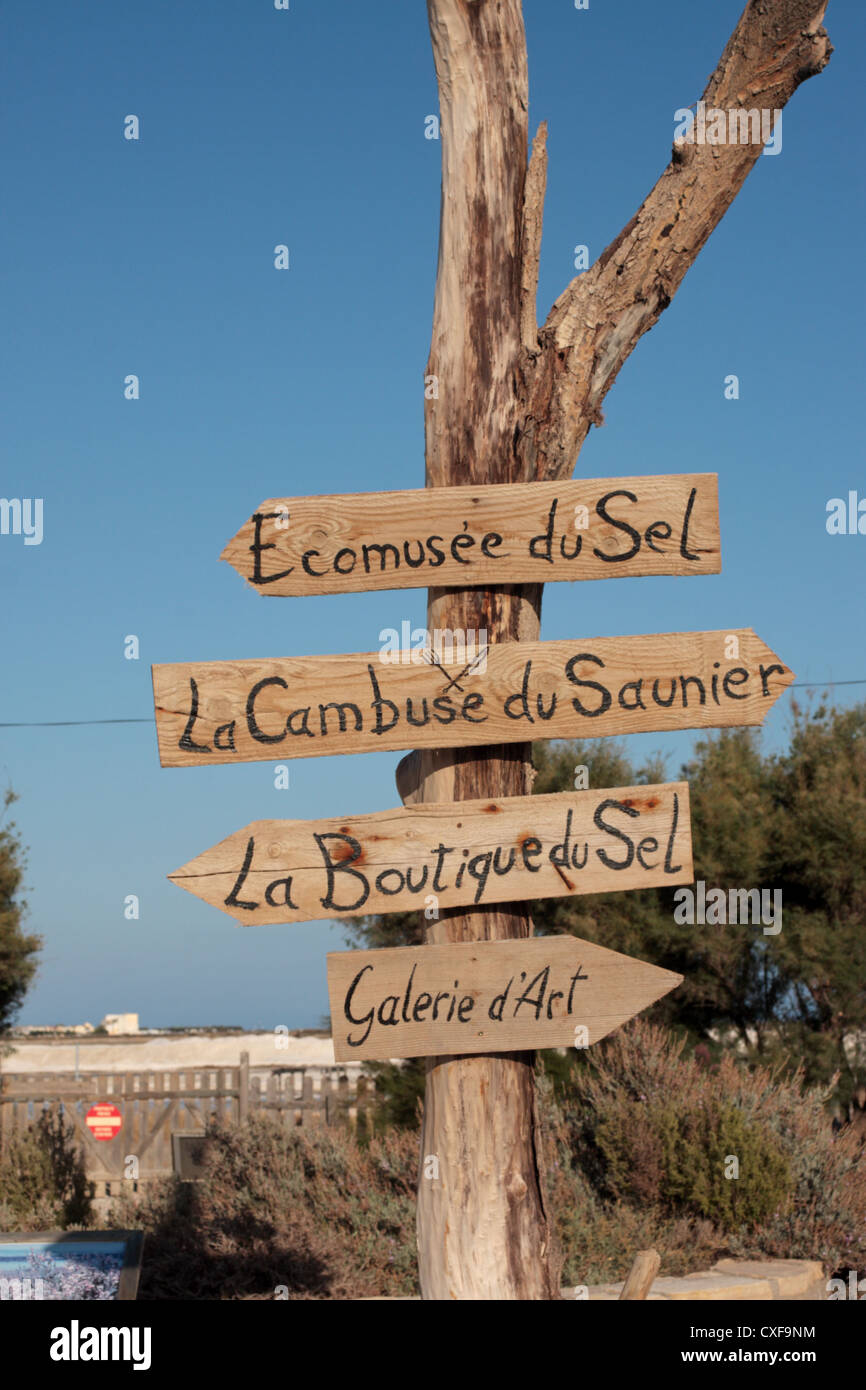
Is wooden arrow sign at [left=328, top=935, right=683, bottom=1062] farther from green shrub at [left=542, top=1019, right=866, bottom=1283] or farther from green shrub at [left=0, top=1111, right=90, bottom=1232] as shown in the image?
green shrub at [left=0, top=1111, right=90, bottom=1232]

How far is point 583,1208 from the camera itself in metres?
8.55

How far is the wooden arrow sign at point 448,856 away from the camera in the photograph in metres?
3.47

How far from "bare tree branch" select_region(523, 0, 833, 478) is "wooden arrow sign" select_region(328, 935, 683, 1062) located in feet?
5.78

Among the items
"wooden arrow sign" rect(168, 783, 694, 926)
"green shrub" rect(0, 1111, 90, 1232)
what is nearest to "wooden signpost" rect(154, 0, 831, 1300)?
"wooden arrow sign" rect(168, 783, 694, 926)

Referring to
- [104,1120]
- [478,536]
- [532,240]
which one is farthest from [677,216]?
[104,1120]

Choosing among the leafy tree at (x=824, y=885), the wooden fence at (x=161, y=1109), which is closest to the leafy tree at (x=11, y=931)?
the wooden fence at (x=161, y=1109)

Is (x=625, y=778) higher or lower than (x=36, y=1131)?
higher

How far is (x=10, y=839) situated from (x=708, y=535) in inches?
653

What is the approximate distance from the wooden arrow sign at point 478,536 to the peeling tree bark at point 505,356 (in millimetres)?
152

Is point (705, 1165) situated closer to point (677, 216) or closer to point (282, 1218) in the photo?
point (282, 1218)
